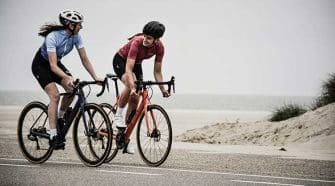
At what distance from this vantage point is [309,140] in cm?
1841

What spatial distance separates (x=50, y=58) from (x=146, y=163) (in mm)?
1926

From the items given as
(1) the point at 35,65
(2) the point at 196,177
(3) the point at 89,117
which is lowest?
(2) the point at 196,177

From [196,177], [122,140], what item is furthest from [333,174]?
[122,140]

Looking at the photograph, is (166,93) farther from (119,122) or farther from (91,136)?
(91,136)

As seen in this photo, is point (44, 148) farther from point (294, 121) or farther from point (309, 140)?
point (294, 121)

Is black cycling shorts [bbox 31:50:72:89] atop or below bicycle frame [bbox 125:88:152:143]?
atop

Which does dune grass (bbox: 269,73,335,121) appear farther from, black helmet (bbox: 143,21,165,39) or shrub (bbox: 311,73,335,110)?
black helmet (bbox: 143,21,165,39)

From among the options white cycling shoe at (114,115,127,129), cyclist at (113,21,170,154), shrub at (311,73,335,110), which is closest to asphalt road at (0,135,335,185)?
white cycling shoe at (114,115,127,129)

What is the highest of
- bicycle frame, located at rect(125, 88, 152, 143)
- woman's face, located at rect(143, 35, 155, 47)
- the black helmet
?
the black helmet

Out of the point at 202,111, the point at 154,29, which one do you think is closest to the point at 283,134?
the point at 154,29

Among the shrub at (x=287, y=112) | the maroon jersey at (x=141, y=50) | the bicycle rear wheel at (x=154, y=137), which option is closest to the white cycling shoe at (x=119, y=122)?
the bicycle rear wheel at (x=154, y=137)

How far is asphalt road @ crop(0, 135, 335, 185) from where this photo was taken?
9.58m

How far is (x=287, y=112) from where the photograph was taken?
23.4 metres

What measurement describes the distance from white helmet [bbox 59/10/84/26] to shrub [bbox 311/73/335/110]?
12041 mm
